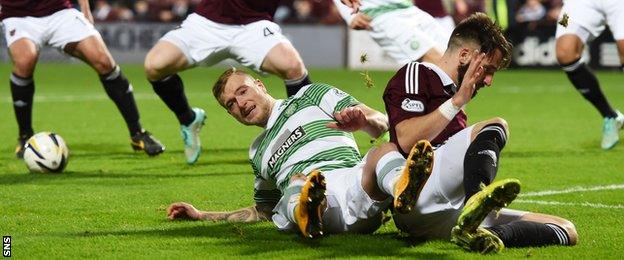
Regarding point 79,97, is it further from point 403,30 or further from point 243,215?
point 243,215

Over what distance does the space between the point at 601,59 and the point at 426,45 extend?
13.7 m

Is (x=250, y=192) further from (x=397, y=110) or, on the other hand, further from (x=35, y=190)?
(x=397, y=110)

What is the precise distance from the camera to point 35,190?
7.32m

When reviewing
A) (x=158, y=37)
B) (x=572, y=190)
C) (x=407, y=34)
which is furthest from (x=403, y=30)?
(x=158, y=37)

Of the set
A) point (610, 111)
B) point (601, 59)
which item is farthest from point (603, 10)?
point (601, 59)

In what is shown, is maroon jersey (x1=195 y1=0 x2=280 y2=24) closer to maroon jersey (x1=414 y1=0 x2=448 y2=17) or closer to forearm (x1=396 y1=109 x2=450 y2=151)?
maroon jersey (x1=414 y1=0 x2=448 y2=17)

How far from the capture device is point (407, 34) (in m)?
9.46

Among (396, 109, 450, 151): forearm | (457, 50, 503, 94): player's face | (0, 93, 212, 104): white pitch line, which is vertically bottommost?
(0, 93, 212, 104): white pitch line

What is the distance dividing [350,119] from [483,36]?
2.31 ft

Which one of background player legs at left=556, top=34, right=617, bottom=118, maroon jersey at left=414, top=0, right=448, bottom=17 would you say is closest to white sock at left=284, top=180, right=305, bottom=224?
background player legs at left=556, top=34, right=617, bottom=118

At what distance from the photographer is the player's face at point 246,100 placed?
587 centimetres

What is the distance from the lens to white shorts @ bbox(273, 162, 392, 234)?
17.1 ft

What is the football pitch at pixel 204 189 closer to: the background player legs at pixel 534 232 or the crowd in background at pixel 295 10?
the background player legs at pixel 534 232

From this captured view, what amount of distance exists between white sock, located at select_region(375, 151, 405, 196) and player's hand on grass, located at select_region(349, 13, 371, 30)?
420cm
